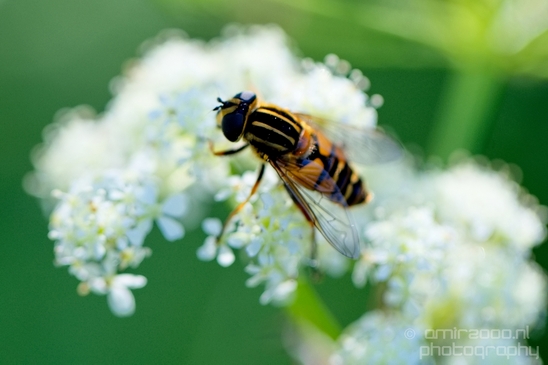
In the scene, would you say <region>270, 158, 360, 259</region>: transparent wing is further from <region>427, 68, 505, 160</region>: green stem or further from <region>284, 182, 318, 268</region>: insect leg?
<region>427, 68, 505, 160</region>: green stem

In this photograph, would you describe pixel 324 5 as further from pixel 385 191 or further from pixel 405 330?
pixel 405 330

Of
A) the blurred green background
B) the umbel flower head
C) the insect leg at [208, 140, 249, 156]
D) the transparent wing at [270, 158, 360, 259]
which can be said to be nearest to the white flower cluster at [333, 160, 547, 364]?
the umbel flower head

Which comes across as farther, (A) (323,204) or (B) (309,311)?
(B) (309,311)

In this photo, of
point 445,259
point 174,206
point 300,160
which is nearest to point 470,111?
point 445,259

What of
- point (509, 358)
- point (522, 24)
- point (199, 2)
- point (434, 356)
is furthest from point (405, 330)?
point (199, 2)

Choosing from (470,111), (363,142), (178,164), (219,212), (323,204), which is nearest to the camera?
(323,204)

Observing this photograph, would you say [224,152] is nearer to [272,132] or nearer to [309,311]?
[272,132]
